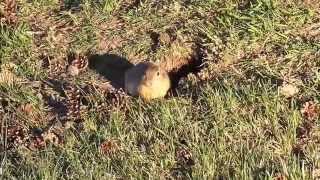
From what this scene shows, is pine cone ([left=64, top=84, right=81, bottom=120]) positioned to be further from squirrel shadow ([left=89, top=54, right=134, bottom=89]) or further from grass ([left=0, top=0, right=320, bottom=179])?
squirrel shadow ([left=89, top=54, right=134, bottom=89])

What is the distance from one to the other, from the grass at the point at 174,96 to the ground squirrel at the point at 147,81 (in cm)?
8

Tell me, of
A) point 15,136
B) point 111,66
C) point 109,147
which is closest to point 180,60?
point 111,66

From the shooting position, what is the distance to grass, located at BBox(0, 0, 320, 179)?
594 centimetres

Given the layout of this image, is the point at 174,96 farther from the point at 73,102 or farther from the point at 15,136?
the point at 15,136

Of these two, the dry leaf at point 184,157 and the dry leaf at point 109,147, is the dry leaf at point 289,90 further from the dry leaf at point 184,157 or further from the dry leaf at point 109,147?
the dry leaf at point 109,147

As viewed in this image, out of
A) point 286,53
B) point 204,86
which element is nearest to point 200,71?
point 204,86

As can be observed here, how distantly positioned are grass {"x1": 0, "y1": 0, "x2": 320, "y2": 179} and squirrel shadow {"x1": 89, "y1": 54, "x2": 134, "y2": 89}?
2.2 inches

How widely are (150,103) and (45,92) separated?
1.02 meters

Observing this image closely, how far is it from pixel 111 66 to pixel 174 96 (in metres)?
0.85

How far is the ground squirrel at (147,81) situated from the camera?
Result: 6.63m

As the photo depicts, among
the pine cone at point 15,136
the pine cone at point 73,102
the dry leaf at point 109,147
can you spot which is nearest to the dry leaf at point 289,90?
the dry leaf at point 109,147

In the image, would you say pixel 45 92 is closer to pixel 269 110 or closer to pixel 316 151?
pixel 269 110

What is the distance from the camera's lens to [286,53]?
6.91 meters

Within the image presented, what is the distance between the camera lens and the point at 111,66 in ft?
24.1
